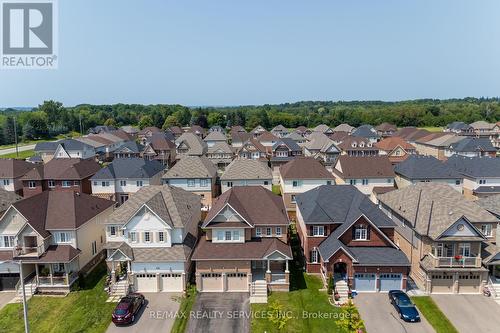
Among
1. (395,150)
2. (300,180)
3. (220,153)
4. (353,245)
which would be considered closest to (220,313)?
(353,245)

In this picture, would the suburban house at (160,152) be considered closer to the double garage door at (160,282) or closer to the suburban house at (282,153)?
the suburban house at (282,153)

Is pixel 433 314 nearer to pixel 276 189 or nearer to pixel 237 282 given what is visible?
pixel 237 282

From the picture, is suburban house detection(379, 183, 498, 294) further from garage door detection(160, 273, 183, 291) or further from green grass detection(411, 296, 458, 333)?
garage door detection(160, 273, 183, 291)

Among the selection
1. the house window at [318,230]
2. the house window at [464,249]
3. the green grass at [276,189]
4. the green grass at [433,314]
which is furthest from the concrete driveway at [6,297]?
the green grass at [276,189]

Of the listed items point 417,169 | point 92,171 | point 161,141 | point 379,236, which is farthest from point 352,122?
point 379,236

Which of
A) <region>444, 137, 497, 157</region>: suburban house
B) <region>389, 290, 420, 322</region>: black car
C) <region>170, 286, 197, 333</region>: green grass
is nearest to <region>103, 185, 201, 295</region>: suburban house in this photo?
<region>170, 286, 197, 333</region>: green grass

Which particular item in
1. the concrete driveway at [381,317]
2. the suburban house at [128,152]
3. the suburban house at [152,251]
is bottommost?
the concrete driveway at [381,317]
